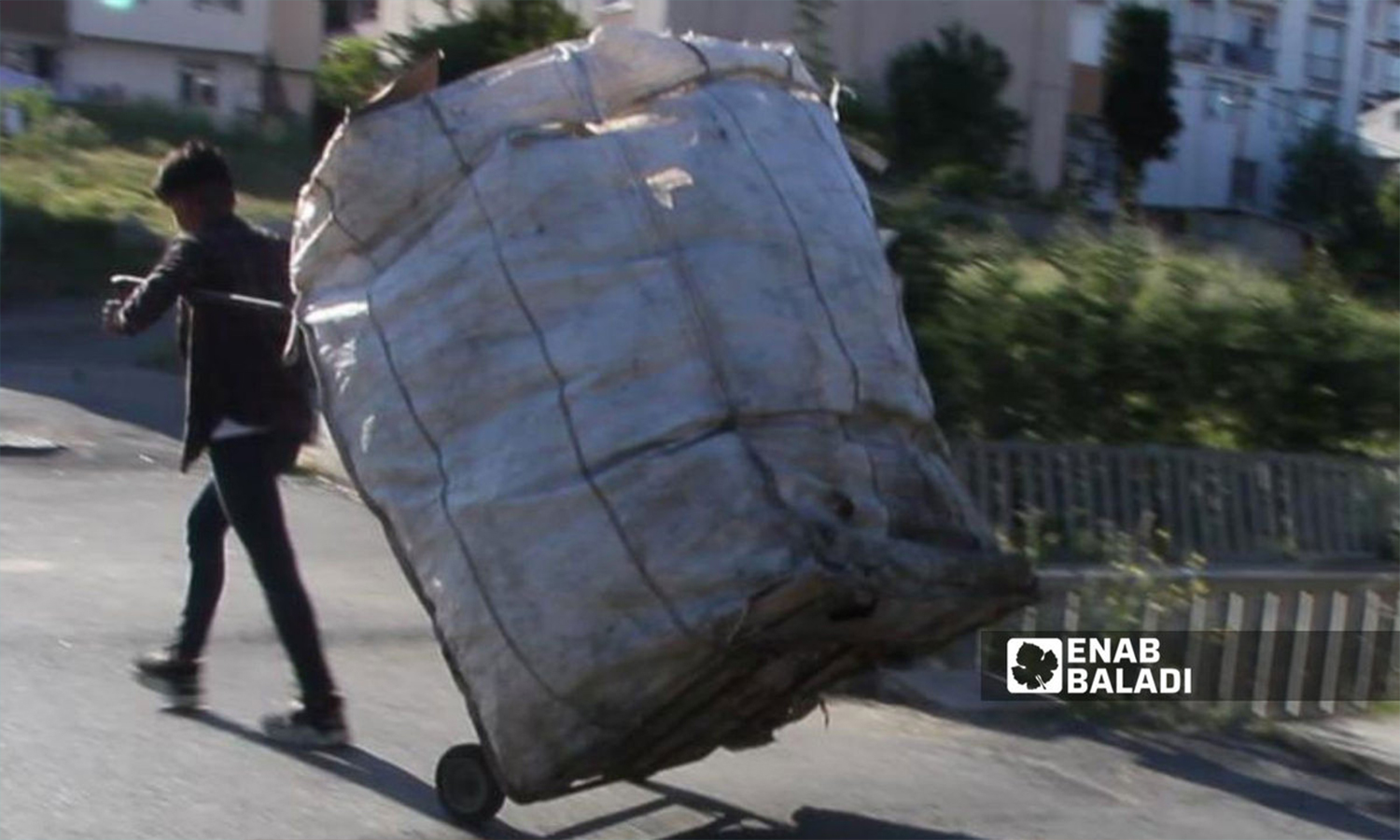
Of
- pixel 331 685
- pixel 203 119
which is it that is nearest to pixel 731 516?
pixel 331 685

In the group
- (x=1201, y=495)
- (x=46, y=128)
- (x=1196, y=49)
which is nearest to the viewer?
(x=1201, y=495)

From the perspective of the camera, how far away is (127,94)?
156ft

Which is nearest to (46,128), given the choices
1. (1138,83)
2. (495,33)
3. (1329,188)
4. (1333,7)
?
(495,33)

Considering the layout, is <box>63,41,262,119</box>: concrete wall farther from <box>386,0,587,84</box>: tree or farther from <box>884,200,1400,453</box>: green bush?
<box>884,200,1400,453</box>: green bush

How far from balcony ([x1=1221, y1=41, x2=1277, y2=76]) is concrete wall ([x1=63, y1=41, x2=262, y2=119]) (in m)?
21.5

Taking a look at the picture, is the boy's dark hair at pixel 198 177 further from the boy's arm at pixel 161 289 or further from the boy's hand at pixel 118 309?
the boy's hand at pixel 118 309

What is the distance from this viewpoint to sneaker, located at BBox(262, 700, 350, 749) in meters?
6.74

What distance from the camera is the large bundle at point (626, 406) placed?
537 centimetres

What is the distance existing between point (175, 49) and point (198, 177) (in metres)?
44.2

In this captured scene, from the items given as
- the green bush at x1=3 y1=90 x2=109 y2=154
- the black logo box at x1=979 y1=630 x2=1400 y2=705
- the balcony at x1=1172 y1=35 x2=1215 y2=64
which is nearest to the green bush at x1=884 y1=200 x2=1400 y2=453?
the black logo box at x1=979 y1=630 x2=1400 y2=705

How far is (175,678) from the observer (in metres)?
7.11

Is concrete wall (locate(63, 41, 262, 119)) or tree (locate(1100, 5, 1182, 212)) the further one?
concrete wall (locate(63, 41, 262, 119))

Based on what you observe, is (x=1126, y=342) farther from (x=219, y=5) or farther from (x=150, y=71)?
(x=150, y=71)

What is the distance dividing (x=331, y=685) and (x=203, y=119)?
34235 mm
